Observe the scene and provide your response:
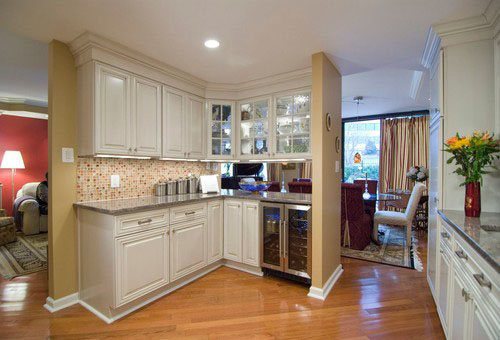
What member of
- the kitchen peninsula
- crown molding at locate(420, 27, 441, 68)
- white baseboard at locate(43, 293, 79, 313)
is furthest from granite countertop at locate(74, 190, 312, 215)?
crown molding at locate(420, 27, 441, 68)

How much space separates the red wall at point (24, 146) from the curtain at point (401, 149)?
7776mm

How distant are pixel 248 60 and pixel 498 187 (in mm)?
2458

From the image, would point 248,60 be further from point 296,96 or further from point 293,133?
point 293,133

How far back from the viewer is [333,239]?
2822 mm

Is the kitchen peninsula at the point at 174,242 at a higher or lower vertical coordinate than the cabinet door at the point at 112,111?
lower

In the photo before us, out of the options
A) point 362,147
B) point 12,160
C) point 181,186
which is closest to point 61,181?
point 181,186

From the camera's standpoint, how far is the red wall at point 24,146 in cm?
507

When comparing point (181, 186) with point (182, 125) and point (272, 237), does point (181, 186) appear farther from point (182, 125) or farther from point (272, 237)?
point (272, 237)

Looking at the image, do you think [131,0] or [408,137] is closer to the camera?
[131,0]

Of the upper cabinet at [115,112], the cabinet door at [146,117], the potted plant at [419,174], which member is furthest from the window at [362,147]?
the upper cabinet at [115,112]

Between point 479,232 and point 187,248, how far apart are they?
7.85 feet

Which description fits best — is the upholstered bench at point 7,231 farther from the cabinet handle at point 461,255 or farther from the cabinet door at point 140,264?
the cabinet handle at point 461,255

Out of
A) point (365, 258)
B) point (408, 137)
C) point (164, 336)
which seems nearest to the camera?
point (164, 336)

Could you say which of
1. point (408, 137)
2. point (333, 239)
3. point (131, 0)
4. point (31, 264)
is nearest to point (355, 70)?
point (333, 239)
